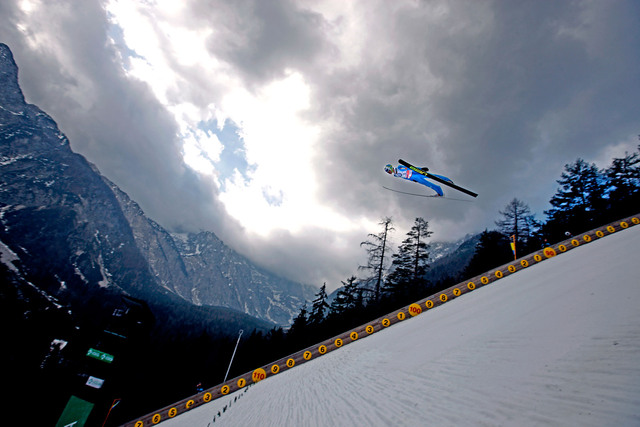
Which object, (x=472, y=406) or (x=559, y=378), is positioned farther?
(x=472, y=406)

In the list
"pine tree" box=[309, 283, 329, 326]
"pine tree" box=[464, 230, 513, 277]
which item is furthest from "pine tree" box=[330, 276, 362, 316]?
"pine tree" box=[464, 230, 513, 277]

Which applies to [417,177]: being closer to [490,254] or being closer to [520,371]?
[520,371]

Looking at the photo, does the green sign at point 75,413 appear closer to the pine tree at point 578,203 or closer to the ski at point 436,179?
the ski at point 436,179

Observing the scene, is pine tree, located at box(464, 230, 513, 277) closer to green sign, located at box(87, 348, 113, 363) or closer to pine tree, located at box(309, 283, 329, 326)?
pine tree, located at box(309, 283, 329, 326)

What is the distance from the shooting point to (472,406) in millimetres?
3197

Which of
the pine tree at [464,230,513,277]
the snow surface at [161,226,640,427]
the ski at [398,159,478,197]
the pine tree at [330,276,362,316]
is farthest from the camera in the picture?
the pine tree at [330,276,362,316]

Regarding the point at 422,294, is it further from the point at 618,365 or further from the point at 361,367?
the point at 618,365

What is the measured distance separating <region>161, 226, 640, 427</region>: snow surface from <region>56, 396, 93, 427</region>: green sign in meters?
19.8

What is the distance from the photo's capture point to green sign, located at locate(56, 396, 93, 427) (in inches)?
698

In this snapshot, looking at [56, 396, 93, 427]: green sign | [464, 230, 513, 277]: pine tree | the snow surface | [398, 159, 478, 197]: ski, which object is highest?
[464, 230, 513, 277]: pine tree

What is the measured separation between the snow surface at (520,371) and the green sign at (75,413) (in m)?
19.8

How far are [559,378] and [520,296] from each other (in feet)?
18.4

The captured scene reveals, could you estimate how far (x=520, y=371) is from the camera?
11.3ft

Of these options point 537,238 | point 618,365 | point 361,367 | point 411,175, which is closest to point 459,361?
point 618,365
